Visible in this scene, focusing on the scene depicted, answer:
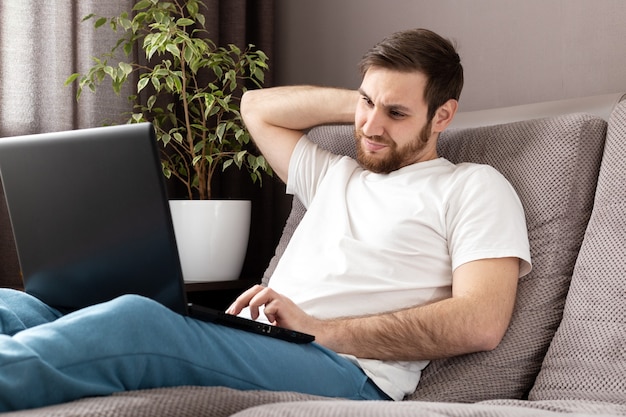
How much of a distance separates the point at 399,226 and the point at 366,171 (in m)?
0.28

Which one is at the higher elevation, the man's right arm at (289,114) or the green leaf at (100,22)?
the green leaf at (100,22)

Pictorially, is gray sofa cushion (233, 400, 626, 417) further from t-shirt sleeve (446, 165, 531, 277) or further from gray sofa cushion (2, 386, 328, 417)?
t-shirt sleeve (446, 165, 531, 277)

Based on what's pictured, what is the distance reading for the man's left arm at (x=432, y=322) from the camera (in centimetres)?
145

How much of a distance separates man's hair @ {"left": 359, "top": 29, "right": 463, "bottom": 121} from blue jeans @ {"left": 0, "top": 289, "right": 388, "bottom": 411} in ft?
2.38

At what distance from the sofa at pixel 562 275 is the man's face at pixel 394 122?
123 mm

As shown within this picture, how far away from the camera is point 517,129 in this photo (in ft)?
5.54

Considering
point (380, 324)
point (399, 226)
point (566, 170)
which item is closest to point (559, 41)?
point (566, 170)

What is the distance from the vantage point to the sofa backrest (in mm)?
1478

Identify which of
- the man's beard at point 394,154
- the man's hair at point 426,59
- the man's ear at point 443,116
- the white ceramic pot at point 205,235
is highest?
the man's hair at point 426,59

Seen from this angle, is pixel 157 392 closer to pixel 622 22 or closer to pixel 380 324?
pixel 380 324

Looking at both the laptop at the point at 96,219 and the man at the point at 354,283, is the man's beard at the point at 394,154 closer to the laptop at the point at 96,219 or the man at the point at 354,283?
the man at the point at 354,283

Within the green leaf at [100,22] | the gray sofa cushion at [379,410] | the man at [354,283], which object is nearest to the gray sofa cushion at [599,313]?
the man at [354,283]

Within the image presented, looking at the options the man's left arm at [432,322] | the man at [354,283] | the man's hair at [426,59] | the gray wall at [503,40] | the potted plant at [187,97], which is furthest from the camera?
the potted plant at [187,97]

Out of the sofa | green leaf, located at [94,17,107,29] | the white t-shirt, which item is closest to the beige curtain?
green leaf, located at [94,17,107,29]
